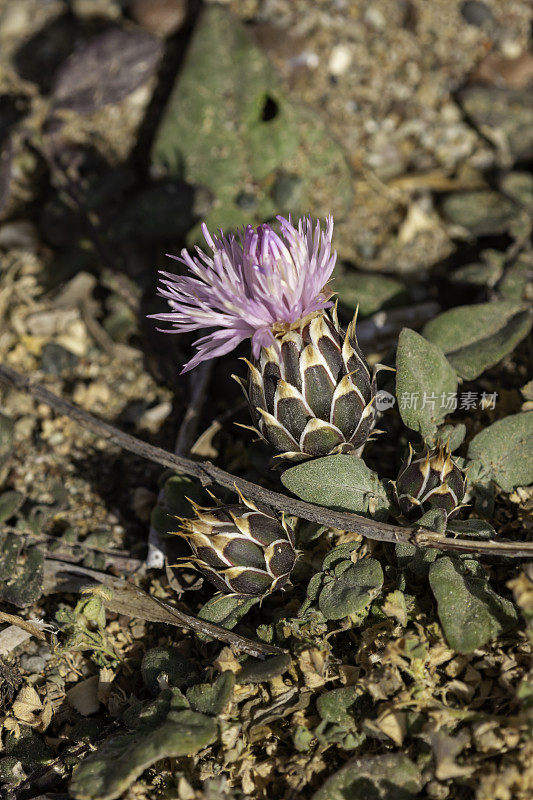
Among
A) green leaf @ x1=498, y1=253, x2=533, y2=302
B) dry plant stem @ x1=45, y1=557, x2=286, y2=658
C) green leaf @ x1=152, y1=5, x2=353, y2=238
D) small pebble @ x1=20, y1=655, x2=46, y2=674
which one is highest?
green leaf @ x1=152, y1=5, x2=353, y2=238

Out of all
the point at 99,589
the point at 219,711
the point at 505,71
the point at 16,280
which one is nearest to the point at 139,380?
the point at 16,280

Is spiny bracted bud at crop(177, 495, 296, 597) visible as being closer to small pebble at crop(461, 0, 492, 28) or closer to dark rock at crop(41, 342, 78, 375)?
dark rock at crop(41, 342, 78, 375)

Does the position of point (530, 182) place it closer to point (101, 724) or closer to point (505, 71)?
point (505, 71)

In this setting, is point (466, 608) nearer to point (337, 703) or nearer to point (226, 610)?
point (337, 703)

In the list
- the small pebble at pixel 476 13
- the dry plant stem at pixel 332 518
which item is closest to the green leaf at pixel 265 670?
the dry plant stem at pixel 332 518

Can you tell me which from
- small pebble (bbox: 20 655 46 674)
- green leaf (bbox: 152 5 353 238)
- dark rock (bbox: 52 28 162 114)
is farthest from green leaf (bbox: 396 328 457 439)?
dark rock (bbox: 52 28 162 114)

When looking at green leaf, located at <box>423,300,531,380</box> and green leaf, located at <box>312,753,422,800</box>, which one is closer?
green leaf, located at <box>312,753,422,800</box>

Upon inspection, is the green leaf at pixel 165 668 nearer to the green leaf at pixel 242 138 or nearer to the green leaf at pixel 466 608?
the green leaf at pixel 466 608
